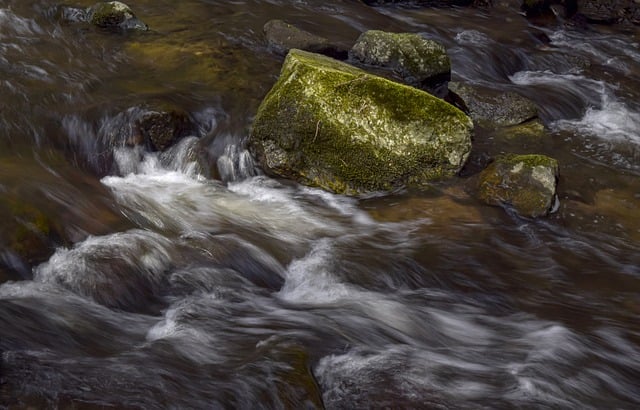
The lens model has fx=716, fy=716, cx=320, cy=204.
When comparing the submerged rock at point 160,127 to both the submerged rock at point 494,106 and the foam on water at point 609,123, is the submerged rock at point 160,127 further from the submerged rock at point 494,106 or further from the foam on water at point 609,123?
the foam on water at point 609,123

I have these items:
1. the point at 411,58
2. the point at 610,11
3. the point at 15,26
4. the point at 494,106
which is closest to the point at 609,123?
the point at 494,106

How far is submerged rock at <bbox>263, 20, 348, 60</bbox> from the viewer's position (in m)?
9.15

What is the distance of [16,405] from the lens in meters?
3.34

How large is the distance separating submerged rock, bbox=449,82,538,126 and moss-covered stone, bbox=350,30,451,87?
37 cm

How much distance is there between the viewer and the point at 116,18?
952 centimetres

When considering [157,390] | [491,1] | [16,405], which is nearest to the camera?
[16,405]

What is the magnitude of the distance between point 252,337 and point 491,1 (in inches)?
438

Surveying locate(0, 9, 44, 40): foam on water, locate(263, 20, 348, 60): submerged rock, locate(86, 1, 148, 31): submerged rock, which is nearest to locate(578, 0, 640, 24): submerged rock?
locate(263, 20, 348, 60): submerged rock

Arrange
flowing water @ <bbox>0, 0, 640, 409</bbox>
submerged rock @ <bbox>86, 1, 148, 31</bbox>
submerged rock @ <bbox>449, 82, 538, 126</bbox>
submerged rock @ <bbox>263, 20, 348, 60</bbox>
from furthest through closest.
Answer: submerged rock @ <bbox>86, 1, 148, 31</bbox>
submerged rock @ <bbox>263, 20, 348, 60</bbox>
submerged rock @ <bbox>449, 82, 538, 126</bbox>
flowing water @ <bbox>0, 0, 640, 409</bbox>

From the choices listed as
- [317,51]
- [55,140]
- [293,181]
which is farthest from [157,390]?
[317,51]

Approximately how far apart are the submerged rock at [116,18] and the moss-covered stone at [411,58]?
126 inches

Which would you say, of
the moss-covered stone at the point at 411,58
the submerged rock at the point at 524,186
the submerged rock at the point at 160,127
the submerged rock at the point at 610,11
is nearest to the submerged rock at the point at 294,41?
the moss-covered stone at the point at 411,58

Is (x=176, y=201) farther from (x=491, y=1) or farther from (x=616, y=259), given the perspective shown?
(x=491, y=1)

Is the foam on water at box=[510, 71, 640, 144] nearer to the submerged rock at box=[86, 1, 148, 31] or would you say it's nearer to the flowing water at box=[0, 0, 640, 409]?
the flowing water at box=[0, 0, 640, 409]
